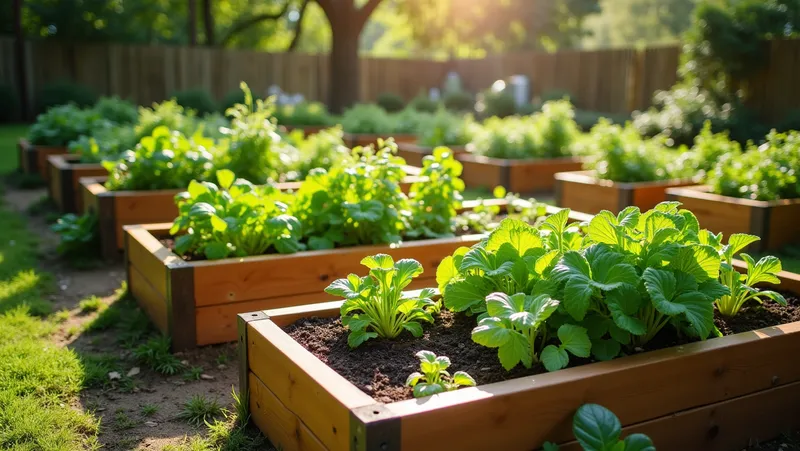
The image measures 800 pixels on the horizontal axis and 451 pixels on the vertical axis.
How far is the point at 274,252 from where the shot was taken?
3.84 m

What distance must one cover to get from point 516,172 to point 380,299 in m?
5.56

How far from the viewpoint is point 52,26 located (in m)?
20.5

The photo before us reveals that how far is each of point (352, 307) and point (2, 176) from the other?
8295 millimetres

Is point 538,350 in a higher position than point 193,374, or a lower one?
higher

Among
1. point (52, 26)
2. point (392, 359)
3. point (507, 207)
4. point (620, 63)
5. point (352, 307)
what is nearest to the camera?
point (392, 359)

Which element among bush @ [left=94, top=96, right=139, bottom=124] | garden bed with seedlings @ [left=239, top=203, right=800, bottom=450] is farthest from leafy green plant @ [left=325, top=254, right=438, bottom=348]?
bush @ [left=94, top=96, right=139, bottom=124]

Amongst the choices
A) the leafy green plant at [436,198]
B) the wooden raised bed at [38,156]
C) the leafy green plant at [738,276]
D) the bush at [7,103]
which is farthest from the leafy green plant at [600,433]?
the bush at [7,103]

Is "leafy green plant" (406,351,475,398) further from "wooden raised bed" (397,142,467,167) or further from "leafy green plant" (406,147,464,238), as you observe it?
"wooden raised bed" (397,142,467,167)

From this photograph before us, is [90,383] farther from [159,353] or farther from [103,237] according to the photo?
[103,237]

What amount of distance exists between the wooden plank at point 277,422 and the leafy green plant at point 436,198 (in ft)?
5.59

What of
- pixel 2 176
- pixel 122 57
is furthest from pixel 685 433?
pixel 122 57

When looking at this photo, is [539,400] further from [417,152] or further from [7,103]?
[7,103]

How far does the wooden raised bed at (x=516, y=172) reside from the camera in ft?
25.7

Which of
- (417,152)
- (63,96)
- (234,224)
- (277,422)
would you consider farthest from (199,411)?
(63,96)
